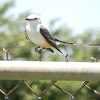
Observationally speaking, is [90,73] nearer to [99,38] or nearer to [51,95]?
[51,95]

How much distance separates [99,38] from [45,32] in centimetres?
978

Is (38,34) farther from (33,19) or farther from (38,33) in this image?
(33,19)

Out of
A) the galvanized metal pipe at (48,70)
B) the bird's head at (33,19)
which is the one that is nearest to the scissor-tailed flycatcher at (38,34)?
the bird's head at (33,19)

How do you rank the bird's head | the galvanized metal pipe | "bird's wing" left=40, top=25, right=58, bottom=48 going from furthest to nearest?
"bird's wing" left=40, top=25, right=58, bottom=48 < the bird's head < the galvanized metal pipe

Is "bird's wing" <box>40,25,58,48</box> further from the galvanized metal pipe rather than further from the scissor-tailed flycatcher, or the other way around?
the galvanized metal pipe

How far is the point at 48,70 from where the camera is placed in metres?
1.34

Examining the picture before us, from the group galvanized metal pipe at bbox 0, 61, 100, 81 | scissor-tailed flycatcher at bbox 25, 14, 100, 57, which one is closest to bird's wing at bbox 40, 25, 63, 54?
scissor-tailed flycatcher at bbox 25, 14, 100, 57

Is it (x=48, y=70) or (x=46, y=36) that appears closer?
(x=48, y=70)

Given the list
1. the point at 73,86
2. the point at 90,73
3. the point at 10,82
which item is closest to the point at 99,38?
the point at 73,86

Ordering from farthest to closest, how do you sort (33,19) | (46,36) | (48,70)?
(46,36)
(33,19)
(48,70)

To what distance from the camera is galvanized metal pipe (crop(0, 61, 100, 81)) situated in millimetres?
1328

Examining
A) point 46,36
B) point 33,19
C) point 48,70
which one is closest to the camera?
point 48,70

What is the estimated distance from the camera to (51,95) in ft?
22.8

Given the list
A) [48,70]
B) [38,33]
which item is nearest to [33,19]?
[38,33]
